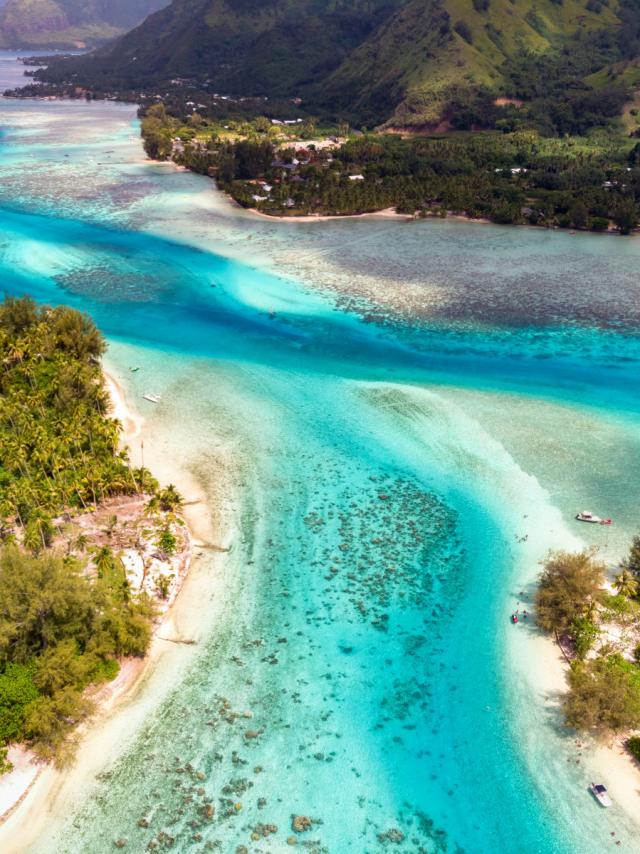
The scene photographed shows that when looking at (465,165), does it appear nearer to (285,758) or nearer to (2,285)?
(2,285)

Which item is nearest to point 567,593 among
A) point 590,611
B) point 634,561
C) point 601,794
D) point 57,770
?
point 590,611

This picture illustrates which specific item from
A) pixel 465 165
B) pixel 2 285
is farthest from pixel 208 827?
pixel 465 165

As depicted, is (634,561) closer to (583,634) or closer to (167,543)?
(583,634)

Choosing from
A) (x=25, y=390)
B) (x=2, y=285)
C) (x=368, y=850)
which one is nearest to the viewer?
(x=368, y=850)

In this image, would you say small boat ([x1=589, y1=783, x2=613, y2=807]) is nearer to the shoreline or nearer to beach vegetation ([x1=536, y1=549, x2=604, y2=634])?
beach vegetation ([x1=536, y1=549, x2=604, y2=634])

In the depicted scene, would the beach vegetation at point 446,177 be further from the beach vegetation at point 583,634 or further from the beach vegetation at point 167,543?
the beach vegetation at point 583,634

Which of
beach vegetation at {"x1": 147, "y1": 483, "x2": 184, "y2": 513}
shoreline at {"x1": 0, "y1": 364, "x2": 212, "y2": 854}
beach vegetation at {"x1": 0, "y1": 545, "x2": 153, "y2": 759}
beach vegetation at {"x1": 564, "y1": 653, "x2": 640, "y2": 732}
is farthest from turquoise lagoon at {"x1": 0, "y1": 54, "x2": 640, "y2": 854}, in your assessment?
beach vegetation at {"x1": 147, "y1": 483, "x2": 184, "y2": 513}
